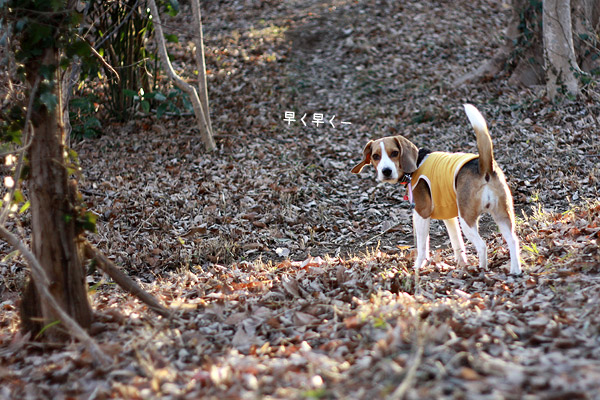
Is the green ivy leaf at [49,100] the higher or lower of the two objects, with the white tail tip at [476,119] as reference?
higher

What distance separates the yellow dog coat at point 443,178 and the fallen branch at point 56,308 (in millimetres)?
3173

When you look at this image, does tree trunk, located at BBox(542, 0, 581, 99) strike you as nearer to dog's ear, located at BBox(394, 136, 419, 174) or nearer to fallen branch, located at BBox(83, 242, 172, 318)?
dog's ear, located at BBox(394, 136, 419, 174)

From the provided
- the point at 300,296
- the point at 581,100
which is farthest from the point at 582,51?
the point at 300,296

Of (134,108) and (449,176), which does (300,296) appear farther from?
(134,108)

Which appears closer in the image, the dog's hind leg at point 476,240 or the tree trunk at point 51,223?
the tree trunk at point 51,223

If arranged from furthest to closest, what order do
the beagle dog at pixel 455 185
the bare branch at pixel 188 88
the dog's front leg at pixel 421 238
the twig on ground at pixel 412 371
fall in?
the bare branch at pixel 188 88 → the dog's front leg at pixel 421 238 → the beagle dog at pixel 455 185 → the twig on ground at pixel 412 371

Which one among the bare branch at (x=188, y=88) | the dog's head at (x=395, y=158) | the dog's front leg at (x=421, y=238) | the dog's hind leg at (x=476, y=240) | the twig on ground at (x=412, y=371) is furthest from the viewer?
the bare branch at (x=188, y=88)

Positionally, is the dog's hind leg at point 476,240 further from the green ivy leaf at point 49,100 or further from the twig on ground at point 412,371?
the green ivy leaf at point 49,100

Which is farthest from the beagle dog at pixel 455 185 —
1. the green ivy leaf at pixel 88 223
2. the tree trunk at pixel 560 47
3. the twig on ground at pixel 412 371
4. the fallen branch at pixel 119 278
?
the tree trunk at pixel 560 47

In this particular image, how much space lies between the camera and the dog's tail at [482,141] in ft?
13.7

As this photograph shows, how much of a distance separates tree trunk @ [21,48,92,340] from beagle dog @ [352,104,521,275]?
294cm

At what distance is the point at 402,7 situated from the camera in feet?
50.6

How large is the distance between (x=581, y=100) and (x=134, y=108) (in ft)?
26.6

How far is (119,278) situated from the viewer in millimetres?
3561
